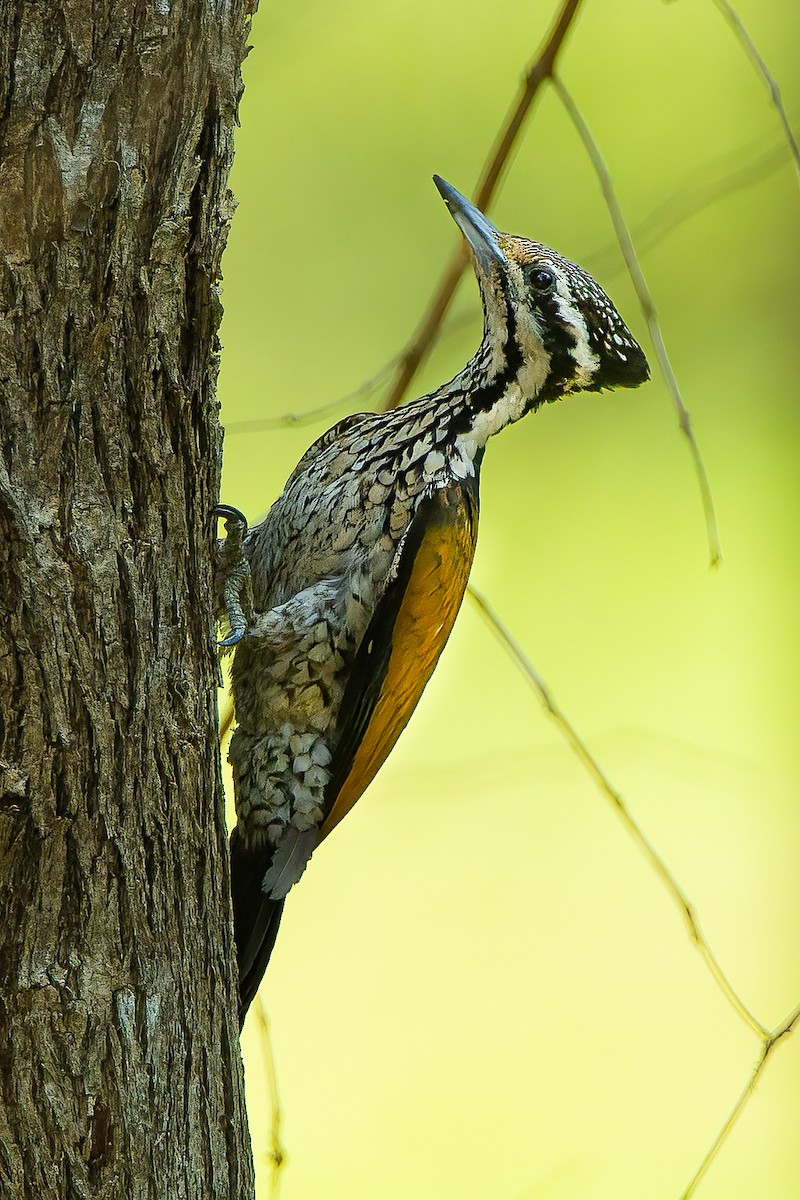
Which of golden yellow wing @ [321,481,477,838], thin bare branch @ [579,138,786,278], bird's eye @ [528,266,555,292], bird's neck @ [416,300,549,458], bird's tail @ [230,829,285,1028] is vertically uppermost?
thin bare branch @ [579,138,786,278]

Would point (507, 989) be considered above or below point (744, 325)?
below

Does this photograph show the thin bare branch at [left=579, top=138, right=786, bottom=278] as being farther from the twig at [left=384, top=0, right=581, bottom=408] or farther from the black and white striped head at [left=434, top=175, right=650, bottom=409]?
the twig at [left=384, top=0, right=581, bottom=408]

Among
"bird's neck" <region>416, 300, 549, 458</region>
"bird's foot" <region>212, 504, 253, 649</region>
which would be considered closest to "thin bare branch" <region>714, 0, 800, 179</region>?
"bird's neck" <region>416, 300, 549, 458</region>

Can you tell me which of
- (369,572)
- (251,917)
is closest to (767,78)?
(369,572)

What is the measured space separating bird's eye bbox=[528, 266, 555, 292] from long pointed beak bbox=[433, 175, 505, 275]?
7cm

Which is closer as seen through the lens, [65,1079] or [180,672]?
[65,1079]

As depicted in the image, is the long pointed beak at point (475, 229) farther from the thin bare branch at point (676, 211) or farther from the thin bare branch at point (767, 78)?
the thin bare branch at point (767, 78)

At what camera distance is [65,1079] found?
1.29 meters

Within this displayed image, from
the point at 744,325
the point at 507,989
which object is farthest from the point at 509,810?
the point at 744,325

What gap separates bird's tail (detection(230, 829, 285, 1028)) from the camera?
208 cm

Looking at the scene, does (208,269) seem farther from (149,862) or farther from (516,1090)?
(516,1090)

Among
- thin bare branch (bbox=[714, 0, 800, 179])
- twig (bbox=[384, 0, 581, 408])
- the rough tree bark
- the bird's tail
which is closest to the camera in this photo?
the rough tree bark

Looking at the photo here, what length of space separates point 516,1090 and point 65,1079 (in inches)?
120

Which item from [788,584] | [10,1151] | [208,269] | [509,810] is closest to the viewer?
[10,1151]
